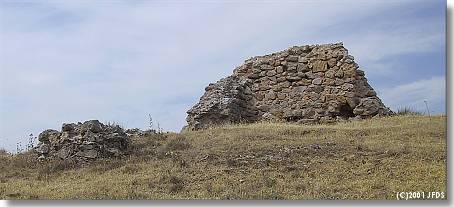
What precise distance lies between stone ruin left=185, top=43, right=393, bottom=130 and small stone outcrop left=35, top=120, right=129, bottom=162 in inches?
144

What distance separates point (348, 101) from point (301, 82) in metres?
1.59

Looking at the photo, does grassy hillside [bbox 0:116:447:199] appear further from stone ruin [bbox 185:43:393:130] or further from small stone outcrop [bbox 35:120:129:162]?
stone ruin [bbox 185:43:393:130]

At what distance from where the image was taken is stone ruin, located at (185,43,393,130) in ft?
54.0

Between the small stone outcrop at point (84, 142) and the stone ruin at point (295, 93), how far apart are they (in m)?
3.67

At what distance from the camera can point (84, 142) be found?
12.6 m

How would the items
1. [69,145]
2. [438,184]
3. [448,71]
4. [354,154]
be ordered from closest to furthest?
[448,71] → [438,184] → [354,154] → [69,145]

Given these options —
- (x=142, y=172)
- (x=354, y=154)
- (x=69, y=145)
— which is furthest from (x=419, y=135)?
(x=69, y=145)

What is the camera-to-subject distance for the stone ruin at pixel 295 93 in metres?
16.5

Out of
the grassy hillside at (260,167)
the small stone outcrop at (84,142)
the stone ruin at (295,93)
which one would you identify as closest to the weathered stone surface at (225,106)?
the stone ruin at (295,93)

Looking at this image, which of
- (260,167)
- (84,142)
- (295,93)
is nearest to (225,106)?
(295,93)

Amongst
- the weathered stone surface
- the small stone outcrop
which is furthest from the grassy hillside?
the weathered stone surface

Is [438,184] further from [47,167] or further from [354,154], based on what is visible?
[47,167]

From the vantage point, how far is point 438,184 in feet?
27.5

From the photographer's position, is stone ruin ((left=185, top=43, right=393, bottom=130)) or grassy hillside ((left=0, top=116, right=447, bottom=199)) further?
stone ruin ((left=185, top=43, right=393, bottom=130))
